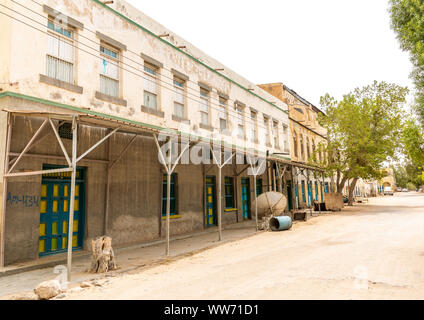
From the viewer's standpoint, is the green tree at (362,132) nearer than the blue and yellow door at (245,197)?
No

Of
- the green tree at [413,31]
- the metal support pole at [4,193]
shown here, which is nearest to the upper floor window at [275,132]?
the green tree at [413,31]

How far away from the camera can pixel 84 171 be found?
32.8 feet

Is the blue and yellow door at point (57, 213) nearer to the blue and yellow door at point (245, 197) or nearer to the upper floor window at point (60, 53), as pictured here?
the upper floor window at point (60, 53)

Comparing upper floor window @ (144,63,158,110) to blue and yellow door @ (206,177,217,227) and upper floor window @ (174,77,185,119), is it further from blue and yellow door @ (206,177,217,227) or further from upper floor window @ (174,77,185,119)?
blue and yellow door @ (206,177,217,227)

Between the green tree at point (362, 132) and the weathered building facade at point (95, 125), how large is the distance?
1482 centimetres

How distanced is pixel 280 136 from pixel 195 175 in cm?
1212

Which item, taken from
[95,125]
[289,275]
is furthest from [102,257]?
[289,275]

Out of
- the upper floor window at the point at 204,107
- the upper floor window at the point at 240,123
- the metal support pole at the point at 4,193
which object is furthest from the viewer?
the upper floor window at the point at 240,123

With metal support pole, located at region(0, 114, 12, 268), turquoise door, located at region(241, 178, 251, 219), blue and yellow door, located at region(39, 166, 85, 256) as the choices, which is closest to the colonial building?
turquoise door, located at region(241, 178, 251, 219)

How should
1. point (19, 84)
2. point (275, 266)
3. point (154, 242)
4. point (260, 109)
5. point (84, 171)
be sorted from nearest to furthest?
point (275, 266), point (19, 84), point (84, 171), point (154, 242), point (260, 109)

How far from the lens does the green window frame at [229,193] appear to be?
18234mm

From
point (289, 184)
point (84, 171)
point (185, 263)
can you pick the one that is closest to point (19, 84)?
point (84, 171)

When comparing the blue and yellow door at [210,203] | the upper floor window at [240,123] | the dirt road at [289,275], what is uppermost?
the upper floor window at [240,123]

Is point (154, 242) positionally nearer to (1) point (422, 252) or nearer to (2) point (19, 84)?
(2) point (19, 84)
